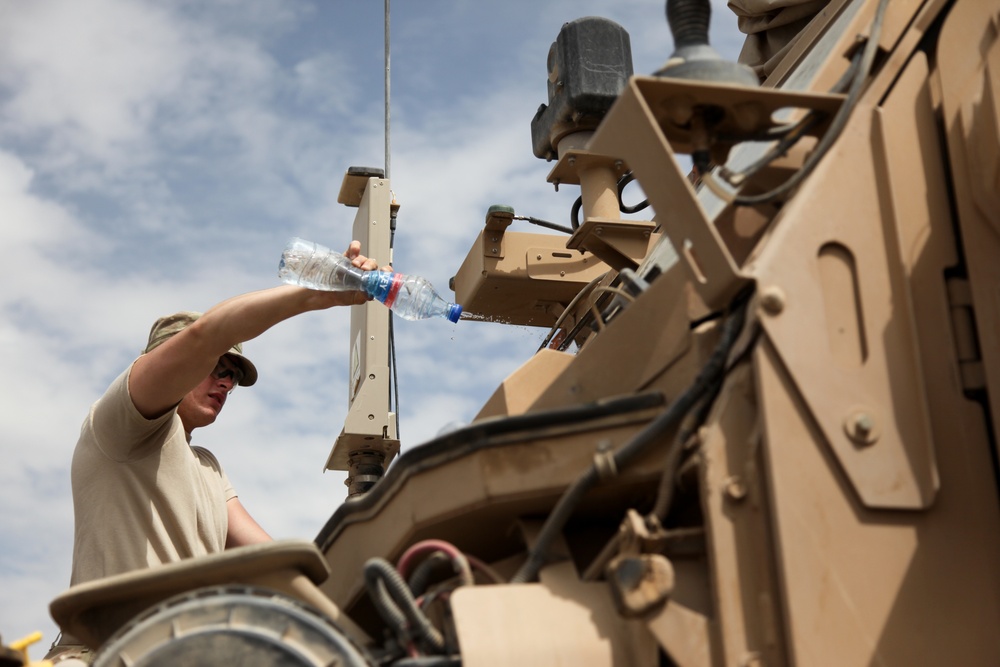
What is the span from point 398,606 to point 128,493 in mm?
1924

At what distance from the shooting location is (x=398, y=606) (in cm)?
265

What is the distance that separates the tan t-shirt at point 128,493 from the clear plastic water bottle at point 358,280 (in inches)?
28.1

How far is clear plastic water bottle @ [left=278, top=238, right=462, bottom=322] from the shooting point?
14.6ft

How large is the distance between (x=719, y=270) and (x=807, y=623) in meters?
0.71

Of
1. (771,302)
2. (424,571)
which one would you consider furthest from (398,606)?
(771,302)

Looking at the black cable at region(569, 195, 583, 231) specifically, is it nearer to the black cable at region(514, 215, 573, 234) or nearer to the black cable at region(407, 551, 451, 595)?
the black cable at region(514, 215, 573, 234)

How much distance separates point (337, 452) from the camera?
9195mm

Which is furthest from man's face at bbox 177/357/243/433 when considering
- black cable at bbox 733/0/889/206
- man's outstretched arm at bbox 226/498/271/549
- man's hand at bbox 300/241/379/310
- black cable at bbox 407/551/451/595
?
black cable at bbox 733/0/889/206

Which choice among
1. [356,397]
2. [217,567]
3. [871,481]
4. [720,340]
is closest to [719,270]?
[720,340]

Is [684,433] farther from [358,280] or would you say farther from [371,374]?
[371,374]

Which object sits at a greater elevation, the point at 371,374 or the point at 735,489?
the point at 371,374

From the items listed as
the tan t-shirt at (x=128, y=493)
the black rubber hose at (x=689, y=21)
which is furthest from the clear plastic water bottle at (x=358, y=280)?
the black rubber hose at (x=689, y=21)

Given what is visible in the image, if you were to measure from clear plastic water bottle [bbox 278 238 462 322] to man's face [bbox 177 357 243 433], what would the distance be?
0.42 meters

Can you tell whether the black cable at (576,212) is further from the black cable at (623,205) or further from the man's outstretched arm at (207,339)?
the man's outstretched arm at (207,339)
